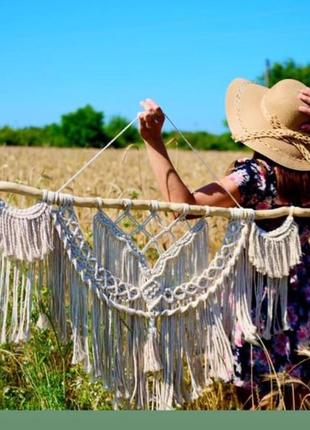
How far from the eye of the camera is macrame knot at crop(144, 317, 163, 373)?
78.5 inches

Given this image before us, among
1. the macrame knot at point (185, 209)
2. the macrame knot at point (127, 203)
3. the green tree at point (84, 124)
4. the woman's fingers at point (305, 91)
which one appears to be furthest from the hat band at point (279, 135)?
the green tree at point (84, 124)

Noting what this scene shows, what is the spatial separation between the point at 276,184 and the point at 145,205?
44 centimetres

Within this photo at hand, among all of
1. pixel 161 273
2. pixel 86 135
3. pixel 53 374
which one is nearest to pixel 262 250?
pixel 161 273

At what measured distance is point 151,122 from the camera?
82.4 inches

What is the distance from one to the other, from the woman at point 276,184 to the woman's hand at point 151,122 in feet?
0.09

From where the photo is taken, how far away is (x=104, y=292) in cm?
196

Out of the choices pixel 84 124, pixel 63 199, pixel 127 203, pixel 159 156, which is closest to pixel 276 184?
pixel 159 156

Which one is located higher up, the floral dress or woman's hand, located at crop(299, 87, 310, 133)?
woman's hand, located at crop(299, 87, 310, 133)

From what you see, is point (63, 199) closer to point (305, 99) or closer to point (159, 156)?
point (159, 156)

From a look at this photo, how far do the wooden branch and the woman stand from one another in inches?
3.6

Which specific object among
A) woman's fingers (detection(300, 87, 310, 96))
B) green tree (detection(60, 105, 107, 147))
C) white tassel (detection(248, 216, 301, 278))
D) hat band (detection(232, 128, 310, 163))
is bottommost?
white tassel (detection(248, 216, 301, 278))

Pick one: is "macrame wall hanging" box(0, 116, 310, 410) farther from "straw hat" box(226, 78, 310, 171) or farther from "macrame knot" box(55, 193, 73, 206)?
"straw hat" box(226, 78, 310, 171)

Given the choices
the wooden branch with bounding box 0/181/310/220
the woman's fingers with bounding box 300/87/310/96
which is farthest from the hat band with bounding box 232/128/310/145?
the wooden branch with bounding box 0/181/310/220

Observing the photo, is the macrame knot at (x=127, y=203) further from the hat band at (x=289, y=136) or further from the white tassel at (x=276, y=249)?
the hat band at (x=289, y=136)
